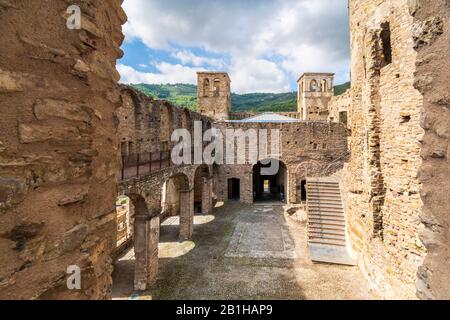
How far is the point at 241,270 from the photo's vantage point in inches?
374

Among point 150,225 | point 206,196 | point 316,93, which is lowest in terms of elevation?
point 206,196

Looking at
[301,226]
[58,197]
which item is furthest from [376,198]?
[58,197]

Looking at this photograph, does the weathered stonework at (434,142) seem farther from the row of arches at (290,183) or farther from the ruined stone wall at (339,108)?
the ruined stone wall at (339,108)

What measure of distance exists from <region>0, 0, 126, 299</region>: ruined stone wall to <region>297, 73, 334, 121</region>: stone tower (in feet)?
114

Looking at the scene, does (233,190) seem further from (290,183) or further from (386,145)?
(386,145)

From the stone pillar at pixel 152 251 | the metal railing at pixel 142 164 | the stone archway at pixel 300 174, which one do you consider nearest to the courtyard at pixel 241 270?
the stone pillar at pixel 152 251

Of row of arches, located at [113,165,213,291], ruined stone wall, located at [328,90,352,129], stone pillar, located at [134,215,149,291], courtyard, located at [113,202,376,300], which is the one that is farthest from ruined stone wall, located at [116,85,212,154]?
ruined stone wall, located at [328,90,352,129]

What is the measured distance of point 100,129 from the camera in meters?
2.24

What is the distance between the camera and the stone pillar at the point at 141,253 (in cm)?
854

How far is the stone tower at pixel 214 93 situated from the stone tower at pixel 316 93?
1173 centimetres

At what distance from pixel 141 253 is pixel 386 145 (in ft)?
28.8

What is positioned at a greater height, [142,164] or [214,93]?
[214,93]

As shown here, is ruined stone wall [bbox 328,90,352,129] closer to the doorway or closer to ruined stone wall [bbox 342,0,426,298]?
the doorway

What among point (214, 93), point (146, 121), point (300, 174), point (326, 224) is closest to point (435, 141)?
point (146, 121)
